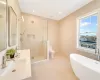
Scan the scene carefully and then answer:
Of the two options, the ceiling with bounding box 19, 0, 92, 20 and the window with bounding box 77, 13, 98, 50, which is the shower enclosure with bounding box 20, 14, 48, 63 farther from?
the window with bounding box 77, 13, 98, 50

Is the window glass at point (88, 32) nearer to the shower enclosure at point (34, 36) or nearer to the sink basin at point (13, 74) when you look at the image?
the shower enclosure at point (34, 36)

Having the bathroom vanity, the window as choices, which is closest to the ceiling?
the window

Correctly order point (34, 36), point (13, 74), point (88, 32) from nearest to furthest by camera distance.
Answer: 1. point (13, 74)
2. point (88, 32)
3. point (34, 36)

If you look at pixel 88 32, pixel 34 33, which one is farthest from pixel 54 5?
pixel 34 33

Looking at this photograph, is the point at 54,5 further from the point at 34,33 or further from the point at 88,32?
the point at 34,33

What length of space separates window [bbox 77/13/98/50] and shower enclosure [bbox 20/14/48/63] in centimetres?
199

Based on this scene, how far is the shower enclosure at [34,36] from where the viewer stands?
4.39m

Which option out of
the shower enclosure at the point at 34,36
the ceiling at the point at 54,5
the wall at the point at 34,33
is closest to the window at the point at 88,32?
the ceiling at the point at 54,5

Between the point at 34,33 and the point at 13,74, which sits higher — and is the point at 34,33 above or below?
above

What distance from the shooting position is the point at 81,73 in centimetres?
211

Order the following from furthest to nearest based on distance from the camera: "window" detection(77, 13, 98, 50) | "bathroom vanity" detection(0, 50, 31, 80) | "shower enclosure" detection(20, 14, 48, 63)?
"shower enclosure" detection(20, 14, 48, 63) < "window" detection(77, 13, 98, 50) < "bathroom vanity" detection(0, 50, 31, 80)

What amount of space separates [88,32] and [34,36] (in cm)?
301

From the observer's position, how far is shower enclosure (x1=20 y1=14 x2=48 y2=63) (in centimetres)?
439

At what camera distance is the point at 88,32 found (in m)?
3.27
